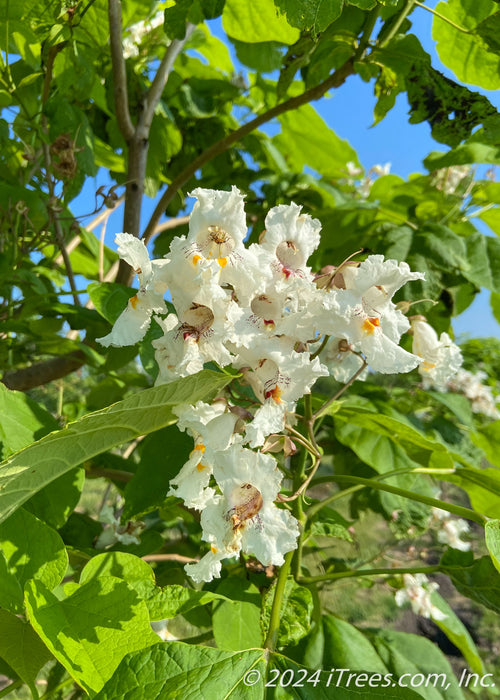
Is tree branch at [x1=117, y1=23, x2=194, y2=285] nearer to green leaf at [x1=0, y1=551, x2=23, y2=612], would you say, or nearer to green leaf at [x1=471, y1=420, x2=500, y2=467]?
green leaf at [x1=0, y1=551, x2=23, y2=612]

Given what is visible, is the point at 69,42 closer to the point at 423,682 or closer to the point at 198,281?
the point at 198,281

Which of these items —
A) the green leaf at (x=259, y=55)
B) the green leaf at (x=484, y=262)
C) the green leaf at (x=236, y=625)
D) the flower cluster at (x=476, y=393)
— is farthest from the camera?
the flower cluster at (x=476, y=393)

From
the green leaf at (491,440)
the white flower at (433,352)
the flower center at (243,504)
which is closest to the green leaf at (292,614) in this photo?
the flower center at (243,504)

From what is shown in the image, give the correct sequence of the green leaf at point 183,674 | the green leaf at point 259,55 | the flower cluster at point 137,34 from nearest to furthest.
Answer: the green leaf at point 183,674, the green leaf at point 259,55, the flower cluster at point 137,34

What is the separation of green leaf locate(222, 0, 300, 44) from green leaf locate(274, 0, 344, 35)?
1.02 ft

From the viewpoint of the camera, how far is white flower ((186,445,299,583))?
486 mm

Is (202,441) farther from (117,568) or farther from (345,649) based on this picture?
(345,649)

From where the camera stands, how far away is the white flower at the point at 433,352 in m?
0.70

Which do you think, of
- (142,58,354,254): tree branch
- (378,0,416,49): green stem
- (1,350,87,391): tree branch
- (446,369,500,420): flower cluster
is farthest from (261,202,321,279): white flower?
(446,369,500,420): flower cluster

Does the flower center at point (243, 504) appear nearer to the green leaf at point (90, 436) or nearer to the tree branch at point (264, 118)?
the green leaf at point (90, 436)

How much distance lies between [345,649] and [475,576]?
261 mm

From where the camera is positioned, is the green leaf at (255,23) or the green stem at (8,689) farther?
the green leaf at (255,23)

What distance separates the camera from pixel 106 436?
516 millimetres

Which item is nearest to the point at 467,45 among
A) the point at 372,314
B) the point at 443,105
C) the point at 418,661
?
the point at 443,105
